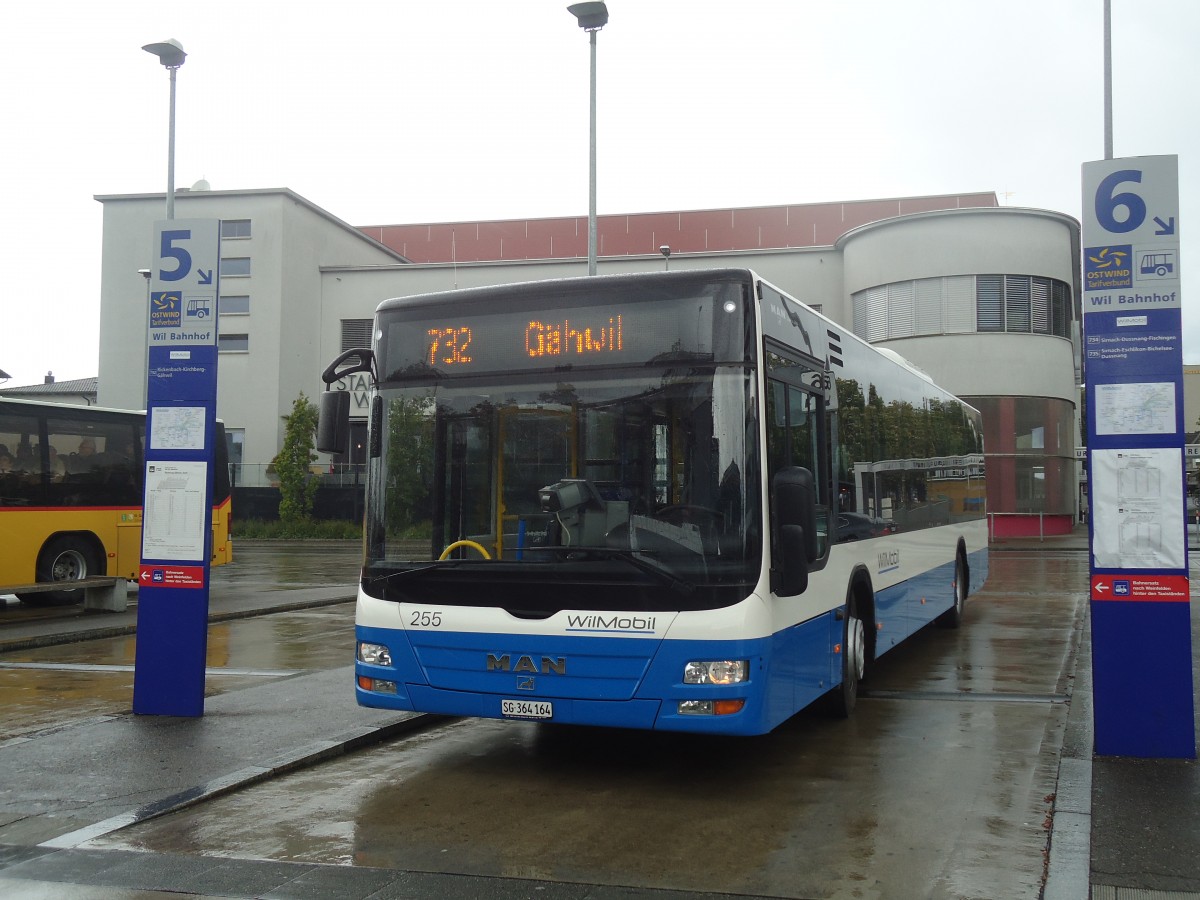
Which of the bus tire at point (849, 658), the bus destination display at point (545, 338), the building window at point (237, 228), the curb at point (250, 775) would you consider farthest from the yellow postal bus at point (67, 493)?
the building window at point (237, 228)

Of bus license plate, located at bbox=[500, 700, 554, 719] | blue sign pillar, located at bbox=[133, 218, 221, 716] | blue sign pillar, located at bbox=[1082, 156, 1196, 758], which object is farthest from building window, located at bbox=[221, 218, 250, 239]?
blue sign pillar, located at bbox=[1082, 156, 1196, 758]

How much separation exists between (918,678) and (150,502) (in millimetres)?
6744

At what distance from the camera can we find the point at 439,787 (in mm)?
6750

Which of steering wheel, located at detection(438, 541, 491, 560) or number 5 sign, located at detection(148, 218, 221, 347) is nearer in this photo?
steering wheel, located at detection(438, 541, 491, 560)

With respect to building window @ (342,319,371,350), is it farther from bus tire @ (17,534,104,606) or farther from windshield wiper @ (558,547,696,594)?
windshield wiper @ (558,547,696,594)

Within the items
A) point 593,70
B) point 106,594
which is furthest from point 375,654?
point 593,70

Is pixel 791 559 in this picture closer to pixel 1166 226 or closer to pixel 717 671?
pixel 717 671

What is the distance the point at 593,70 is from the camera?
829 inches

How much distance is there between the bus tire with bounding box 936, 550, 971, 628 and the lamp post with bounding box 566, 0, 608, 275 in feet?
27.4

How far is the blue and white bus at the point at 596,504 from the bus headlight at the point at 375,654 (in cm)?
1

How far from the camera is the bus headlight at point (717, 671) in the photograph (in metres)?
6.16

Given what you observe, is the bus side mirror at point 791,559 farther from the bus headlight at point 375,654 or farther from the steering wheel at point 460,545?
the bus headlight at point 375,654

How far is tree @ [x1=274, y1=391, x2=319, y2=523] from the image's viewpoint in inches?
1628

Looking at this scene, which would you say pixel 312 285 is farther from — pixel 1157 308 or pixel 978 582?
pixel 1157 308
